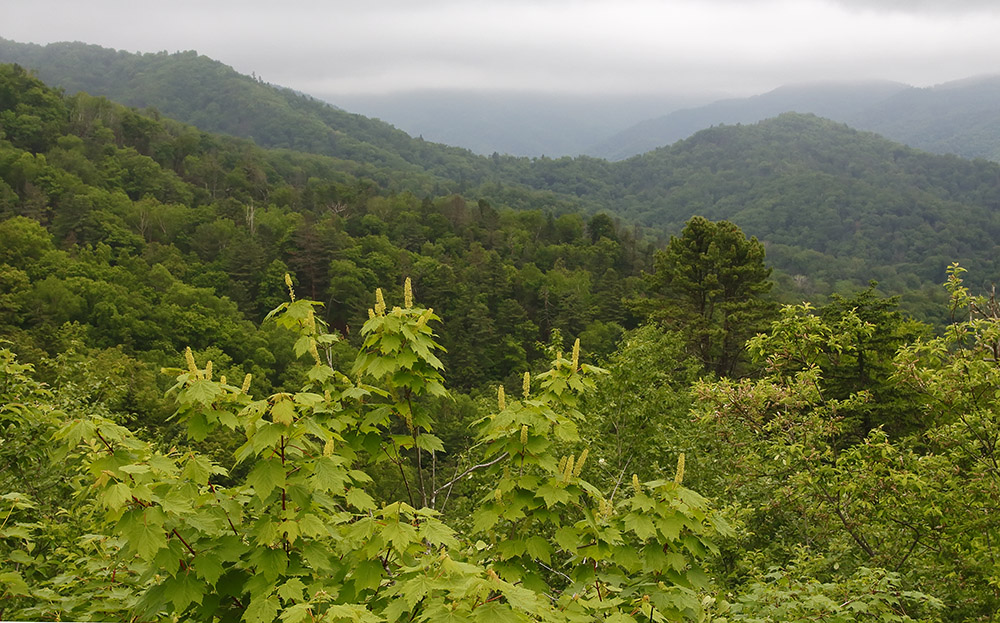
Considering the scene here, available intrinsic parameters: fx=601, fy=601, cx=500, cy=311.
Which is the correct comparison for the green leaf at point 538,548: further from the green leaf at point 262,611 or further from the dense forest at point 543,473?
the green leaf at point 262,611

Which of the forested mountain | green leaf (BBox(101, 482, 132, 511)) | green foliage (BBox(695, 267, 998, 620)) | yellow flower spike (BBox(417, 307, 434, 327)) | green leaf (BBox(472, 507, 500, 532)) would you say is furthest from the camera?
the forested mountain

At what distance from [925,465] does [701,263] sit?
21.2m

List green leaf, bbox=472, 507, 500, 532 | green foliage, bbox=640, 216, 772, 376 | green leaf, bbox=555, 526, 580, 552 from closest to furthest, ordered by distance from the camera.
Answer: green leaf, bbox=555, 526, 580, 552
green leaf, bbox=472, 507, 500, 532
green foliage, bbox=640, 216, 772, 376

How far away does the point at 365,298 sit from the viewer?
59000 millimetres

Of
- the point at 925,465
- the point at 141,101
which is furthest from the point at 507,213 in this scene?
the point at 141,101

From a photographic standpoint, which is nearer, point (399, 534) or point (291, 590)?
point (291, 590)

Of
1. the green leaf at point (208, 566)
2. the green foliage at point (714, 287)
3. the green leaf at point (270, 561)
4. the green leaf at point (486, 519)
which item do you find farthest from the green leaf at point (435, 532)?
the green foliage at point (714, 287)

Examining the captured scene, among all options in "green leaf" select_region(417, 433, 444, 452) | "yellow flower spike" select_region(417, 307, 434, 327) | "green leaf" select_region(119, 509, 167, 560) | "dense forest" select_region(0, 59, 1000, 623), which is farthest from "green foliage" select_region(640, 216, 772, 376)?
"green leaf" select_region(119, 509, 167, 560)

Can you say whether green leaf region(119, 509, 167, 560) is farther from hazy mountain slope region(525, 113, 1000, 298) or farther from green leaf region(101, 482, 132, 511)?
hazy mountain slope region(525, 113, 1000, 298)

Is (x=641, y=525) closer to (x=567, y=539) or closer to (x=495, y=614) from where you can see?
(x=567, y=539)

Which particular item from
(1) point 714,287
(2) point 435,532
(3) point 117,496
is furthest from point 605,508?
(1) point 714,287

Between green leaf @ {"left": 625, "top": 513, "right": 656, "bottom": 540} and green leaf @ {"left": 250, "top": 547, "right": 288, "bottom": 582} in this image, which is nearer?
green leaf @ {"left": 250, "top": 547, "right": 288, "bottom": 582}

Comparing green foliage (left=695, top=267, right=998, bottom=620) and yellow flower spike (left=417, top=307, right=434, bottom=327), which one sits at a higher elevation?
yellow flower spike (left=417, top=307, right=434, bottom=327)

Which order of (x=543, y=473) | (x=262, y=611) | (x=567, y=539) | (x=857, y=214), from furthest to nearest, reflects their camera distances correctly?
1. (x=857, y=214)
2. (x=543, y=473)
3. (x=567, y=539)
4. (x=262, y=611)
